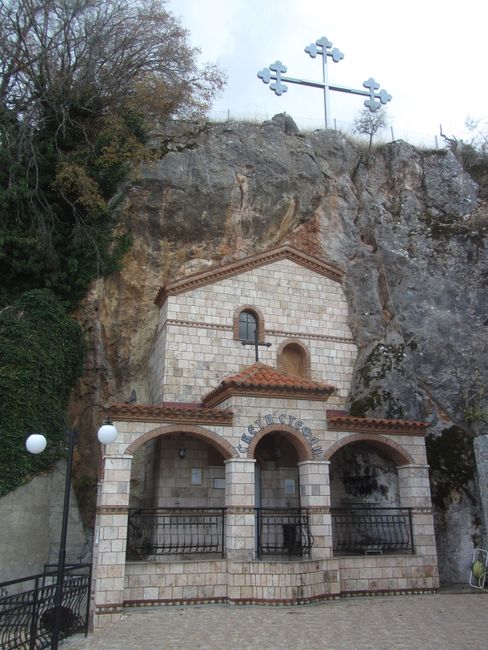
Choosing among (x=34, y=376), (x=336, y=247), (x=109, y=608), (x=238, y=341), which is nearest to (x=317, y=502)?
(x=109, y=608)

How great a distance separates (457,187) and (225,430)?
1410cm

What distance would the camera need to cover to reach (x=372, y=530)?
1396 centimetres

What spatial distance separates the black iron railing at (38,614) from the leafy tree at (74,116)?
821 centimetres

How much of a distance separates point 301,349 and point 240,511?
614 centimetres

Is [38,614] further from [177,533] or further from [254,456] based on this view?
[254,456]

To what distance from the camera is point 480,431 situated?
14672mm

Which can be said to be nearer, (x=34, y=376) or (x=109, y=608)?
(x=109, y=608)

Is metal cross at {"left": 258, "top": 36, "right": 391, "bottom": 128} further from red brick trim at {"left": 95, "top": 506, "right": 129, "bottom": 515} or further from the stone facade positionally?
red brick trim at {"left": 95, "top": 506, "right": 129, "bottom": 515}

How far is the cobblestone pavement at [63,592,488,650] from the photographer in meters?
8.42

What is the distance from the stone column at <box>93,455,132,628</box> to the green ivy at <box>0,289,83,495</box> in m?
2.77

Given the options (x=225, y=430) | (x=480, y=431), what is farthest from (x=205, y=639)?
(x=480, y=431)

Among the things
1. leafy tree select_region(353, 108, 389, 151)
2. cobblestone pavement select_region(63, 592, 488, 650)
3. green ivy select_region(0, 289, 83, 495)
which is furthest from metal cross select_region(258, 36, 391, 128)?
cobblestone pavement select_region(63, 592, 488, 650)

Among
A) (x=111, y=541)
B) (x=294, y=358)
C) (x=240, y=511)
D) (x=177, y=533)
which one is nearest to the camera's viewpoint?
(x=111, y=541)

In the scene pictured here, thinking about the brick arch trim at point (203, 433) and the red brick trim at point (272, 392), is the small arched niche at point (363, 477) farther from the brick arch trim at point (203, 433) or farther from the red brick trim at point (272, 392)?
the brick arch trim at point (203, 433)
